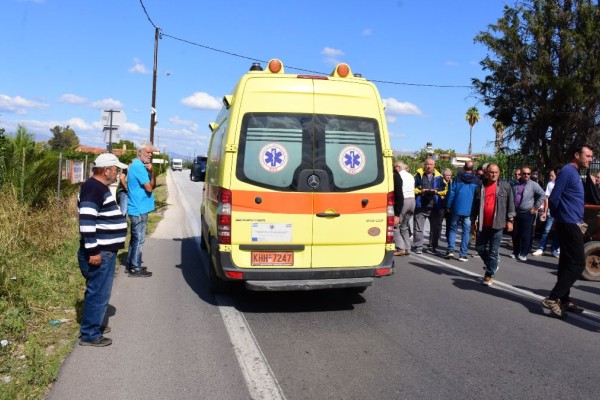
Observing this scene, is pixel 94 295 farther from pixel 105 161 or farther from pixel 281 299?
pixel 281 299

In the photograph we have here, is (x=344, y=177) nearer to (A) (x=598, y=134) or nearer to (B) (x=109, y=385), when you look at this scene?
(B) (x=109, y=385)

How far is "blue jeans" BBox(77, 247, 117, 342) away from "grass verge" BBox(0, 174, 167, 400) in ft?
0.67

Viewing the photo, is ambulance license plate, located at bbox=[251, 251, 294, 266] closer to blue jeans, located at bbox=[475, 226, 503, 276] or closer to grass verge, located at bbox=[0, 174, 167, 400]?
grass verge, located at bbox=[0, 174, 167, 400]

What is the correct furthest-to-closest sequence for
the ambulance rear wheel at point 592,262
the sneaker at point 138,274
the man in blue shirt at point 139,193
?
the ambulance rear wheel at point 592,262 → the sneaker at point 138,274 → the man in blue shirt at point 139,193

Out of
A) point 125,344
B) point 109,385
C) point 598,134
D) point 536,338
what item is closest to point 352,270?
point 536,338

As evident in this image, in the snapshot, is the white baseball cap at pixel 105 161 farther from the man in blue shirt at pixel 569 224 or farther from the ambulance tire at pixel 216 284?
the man in blue shirt at pixel 569 224

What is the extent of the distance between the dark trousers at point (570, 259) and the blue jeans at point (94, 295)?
16.0 ft

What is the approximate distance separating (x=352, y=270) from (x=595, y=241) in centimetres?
533

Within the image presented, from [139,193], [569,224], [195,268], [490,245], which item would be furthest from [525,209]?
[139,193]

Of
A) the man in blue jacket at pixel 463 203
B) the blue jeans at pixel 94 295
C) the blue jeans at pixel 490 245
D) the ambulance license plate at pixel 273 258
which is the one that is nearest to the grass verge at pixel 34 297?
the blue jeans at pixel 94 295

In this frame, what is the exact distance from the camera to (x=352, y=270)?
578cm

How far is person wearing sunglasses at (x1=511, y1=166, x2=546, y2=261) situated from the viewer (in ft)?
34.2

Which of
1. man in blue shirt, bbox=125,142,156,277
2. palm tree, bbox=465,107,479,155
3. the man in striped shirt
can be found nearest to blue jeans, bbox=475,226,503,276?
man in blue shirt, bbox=125,142,156,277

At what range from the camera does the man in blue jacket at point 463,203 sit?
9891mm
